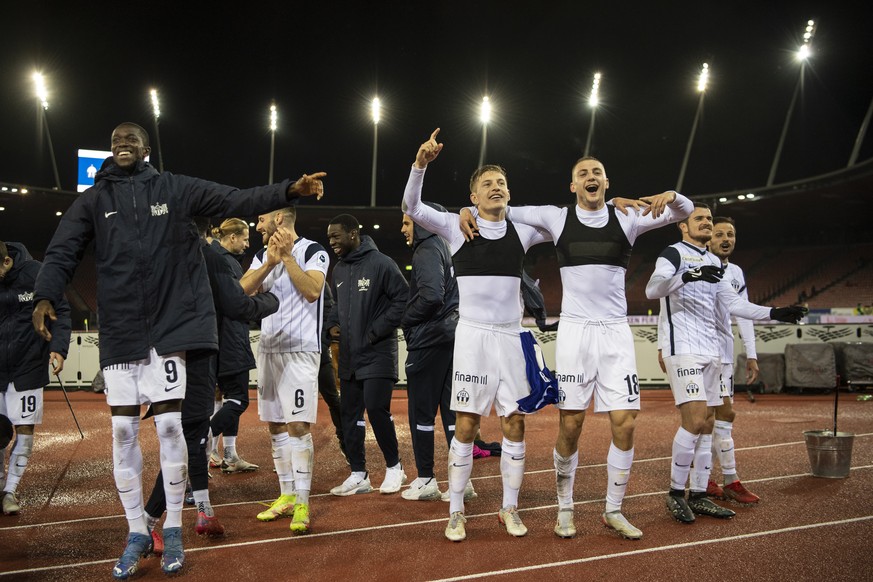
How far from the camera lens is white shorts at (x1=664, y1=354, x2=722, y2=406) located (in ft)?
16.5

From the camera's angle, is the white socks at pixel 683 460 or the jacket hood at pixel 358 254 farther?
the jacket hood at pixel 358 254

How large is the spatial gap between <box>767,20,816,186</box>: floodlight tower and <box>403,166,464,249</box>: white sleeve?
2684cm

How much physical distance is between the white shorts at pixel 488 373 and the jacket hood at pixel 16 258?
154 inches

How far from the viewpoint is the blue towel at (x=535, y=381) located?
14.4ft

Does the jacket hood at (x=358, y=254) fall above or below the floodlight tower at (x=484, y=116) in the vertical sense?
below

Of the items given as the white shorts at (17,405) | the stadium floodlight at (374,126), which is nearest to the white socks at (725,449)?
the white shorts at (17,405)

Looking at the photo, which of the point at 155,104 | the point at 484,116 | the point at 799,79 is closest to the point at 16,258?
the point at 155,104

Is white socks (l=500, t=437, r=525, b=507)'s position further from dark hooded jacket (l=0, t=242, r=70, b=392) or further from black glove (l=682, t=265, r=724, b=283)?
dark hooded jacket (l=0, t=242, r=70, b=392)

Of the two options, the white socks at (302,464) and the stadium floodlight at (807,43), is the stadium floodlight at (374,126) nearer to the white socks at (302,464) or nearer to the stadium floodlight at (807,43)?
the stadium floodlight at (807,43)

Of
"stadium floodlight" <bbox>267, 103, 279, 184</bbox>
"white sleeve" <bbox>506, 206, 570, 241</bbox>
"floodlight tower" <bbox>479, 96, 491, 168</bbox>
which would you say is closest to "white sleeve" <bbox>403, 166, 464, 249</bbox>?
"white sleeve" <bbox>506, 206, 570, 241</bbox>

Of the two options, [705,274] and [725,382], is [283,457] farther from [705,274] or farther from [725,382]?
[725,382]

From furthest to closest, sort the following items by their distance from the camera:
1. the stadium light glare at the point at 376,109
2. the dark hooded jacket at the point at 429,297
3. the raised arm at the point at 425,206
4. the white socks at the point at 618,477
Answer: the stadium light glare at the point at 376,109, the dark hooded jacket at the point at 429,297, the white socks at the point at 618,477, the raised arm at the point at 425,206

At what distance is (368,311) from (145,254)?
8.12 ft

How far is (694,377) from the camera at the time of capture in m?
5.05
